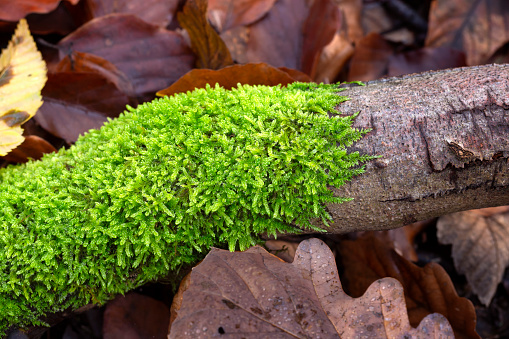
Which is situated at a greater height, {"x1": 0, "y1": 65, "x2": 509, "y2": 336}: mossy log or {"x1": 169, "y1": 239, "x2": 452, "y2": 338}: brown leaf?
{"x1": 0, "y1": 65, "x2": 509, "y2": 336}: mossy log

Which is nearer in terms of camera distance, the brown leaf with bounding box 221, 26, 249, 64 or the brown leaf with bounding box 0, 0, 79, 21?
the brown leaf with bounding box 0, 0, 79, 21

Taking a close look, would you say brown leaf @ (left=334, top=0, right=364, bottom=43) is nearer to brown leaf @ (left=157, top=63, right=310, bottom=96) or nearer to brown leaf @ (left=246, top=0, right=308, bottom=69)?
brown leaf @ (left=246, top=0, right=308, bottom=69)

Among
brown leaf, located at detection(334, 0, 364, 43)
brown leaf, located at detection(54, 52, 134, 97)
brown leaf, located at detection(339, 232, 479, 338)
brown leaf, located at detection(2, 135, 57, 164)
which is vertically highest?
brown leaf, located at detection(334, 0, 364, 43)

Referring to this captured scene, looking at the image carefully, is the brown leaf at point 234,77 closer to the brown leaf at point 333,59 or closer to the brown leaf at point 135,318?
the brown leaf at point 333,59

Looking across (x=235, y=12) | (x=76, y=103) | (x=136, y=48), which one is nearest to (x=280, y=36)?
(x=235, y=12)

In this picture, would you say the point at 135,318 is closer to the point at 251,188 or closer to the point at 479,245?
the point at 251,188

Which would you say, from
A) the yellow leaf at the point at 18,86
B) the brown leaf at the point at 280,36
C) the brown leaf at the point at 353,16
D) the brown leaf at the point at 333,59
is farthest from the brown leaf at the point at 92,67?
the brown leaf at the point at 353,16

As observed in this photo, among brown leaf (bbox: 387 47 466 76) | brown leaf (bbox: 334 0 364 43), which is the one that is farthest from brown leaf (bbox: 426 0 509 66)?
brown leaf (bbox: 334 0 364 43)
